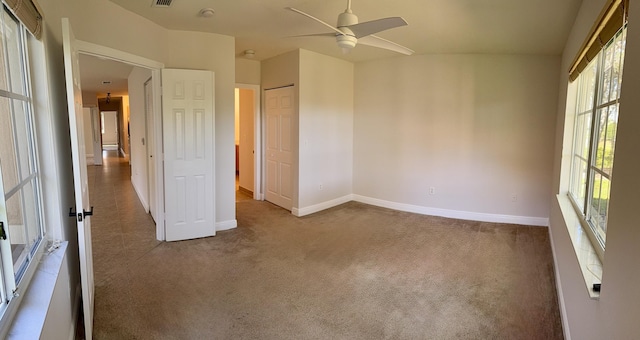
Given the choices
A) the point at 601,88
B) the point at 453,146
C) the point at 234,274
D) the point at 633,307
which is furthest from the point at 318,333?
the point at 453,146

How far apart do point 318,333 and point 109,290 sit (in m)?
1.78

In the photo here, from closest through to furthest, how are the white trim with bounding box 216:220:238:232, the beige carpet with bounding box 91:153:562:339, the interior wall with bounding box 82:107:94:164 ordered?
the beige carpet with bounding box 91:153:562:339, the white trim with bounding box 216:220:238:232, the interior wall with bounding box 82:107:94:164

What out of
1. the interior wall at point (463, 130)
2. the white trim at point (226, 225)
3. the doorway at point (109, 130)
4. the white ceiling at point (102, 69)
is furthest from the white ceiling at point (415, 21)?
the doorway at point (109, 130)

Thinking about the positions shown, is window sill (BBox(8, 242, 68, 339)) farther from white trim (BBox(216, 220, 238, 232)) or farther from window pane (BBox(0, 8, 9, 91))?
white trim (BBox(216, 220, 238, 232))

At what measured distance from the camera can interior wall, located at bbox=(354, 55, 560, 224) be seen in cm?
477

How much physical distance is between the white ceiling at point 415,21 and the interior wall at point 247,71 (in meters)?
0.87

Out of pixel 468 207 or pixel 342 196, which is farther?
pixel 342 196

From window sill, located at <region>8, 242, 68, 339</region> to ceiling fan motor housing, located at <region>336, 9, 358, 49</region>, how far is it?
2283mm

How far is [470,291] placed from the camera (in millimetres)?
2932

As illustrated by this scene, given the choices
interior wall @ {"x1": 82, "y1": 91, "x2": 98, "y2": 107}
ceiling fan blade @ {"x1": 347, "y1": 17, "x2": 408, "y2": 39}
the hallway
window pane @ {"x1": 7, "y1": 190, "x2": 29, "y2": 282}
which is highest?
interior wall @ {"x1": 82, "y1": 91, "x2": 98, "y2": 107}

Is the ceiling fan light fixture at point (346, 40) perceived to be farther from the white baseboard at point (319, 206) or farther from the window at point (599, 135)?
the white baseboard at point (319, 206)

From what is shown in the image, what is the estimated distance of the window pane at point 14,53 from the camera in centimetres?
160

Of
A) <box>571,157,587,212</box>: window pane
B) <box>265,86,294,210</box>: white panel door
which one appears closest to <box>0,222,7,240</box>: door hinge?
<box>571,157,587,212</box>: window pane

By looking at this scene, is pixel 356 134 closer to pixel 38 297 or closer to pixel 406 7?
→ pixel 406 7
